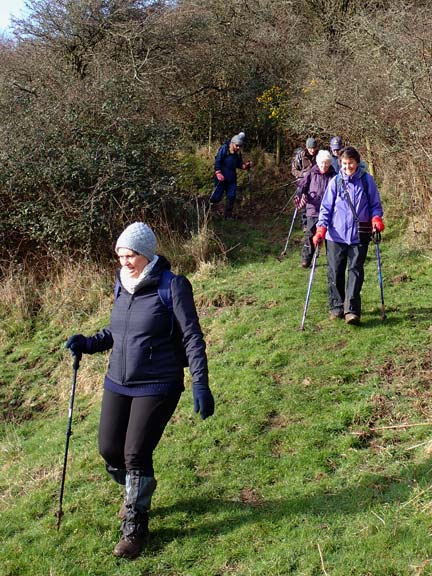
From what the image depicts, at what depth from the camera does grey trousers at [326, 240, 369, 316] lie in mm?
7742

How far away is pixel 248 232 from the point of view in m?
13.6

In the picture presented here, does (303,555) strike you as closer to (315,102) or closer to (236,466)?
(236,466)

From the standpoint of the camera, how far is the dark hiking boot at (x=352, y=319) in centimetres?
796

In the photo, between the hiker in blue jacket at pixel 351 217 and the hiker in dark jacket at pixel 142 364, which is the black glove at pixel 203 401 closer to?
the hiker in dark jacket at pixel 142 364

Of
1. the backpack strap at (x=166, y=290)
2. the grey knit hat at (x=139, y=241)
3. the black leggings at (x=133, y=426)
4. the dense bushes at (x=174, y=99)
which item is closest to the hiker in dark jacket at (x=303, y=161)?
the dense bushes at (x=174, y=99)

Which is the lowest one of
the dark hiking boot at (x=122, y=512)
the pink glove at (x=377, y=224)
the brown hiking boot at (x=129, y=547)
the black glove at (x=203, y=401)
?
the brown hiking boot at (x=129, y=547)

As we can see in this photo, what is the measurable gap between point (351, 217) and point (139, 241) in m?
3.77

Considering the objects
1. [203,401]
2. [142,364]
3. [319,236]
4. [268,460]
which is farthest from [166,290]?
[319,236]

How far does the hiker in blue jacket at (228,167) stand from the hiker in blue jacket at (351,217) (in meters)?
6.08

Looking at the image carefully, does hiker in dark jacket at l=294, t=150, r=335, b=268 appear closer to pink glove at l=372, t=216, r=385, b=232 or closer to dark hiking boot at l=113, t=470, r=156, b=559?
pink glove at l=372, t=216, r=385, b=232

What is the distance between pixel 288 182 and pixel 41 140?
6260 mm

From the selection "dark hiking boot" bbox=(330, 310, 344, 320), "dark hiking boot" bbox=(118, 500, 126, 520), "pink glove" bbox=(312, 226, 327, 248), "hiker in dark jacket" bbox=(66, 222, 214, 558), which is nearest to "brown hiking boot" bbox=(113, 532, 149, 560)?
"hiker in dark jacket" bbox=(66, 222, 214, 558)

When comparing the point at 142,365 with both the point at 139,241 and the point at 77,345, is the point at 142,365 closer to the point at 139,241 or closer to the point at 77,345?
the point at 77,345

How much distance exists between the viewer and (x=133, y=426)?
14.7ft
